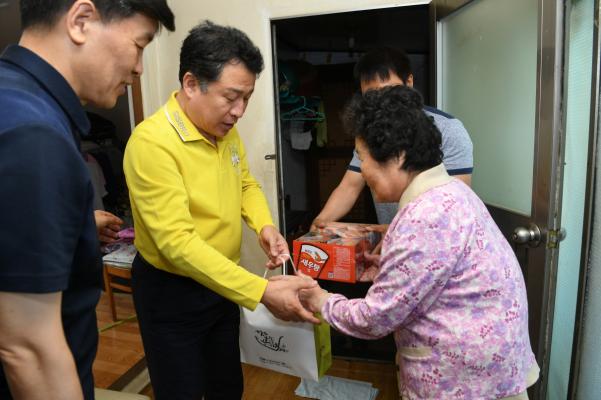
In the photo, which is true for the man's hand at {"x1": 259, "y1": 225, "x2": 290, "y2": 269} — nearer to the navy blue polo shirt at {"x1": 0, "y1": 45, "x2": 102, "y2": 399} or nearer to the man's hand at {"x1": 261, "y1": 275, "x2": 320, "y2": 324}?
the man's hand at {"x1": 261, "y1": 275, "x2": 320, "y2": 324}

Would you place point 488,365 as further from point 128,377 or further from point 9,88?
point 128,377

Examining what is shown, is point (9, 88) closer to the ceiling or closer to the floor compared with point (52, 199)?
closer to the ceiling

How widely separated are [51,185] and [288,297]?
80 cm

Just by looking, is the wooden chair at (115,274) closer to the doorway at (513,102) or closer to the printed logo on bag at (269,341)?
the doorway at (513,102)

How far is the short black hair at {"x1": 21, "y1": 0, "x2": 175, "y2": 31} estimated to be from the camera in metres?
0.65

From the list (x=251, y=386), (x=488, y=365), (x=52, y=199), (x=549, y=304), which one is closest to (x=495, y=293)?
(x=488, y=365)

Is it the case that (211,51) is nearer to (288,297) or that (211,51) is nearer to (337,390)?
(288,297)

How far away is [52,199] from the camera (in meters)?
0.55

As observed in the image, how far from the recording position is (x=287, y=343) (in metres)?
1.35

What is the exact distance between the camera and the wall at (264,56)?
2.37 meters

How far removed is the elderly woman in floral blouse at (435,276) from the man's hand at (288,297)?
8.2 inches

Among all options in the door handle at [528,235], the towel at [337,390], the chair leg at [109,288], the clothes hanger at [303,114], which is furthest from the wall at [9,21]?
the door handle at [528,235]

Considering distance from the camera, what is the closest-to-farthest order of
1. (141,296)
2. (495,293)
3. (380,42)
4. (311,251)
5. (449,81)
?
(495,293)
(141,296)
(311,251)
(449,81)
(380,42)

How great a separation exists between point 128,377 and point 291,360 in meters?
1.36
